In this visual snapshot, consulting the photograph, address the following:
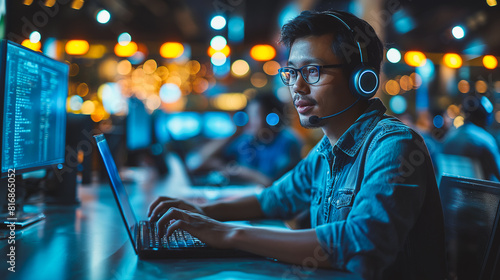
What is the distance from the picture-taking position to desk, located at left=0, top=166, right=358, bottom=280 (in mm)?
813

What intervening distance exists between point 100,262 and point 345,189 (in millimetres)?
646

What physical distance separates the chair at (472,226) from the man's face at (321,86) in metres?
0.40

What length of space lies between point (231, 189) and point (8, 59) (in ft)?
4.64

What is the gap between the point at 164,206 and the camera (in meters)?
1.21

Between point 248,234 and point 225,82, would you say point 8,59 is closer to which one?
point 248,234

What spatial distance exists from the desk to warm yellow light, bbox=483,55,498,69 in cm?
472

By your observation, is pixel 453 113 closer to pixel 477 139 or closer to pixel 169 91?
pixel 477 139

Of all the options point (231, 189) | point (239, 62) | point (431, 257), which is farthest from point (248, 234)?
point (239, 62)

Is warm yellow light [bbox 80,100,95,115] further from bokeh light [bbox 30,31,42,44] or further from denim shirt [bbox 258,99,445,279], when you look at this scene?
denim shirt [bbox 258,99,445,279]

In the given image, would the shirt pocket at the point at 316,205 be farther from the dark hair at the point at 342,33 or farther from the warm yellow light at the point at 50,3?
the warm yellow light at the point at 50,3

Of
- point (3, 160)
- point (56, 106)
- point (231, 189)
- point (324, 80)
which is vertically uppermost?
point (324, 80)

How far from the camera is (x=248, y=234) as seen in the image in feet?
2.91

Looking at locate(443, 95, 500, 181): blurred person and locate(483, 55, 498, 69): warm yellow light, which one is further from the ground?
locate(483, 55, 498, 69): warm yellow light

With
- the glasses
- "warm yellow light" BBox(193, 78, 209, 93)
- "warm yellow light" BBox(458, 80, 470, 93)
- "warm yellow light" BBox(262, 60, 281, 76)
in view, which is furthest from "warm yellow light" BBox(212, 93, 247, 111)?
the glasses
